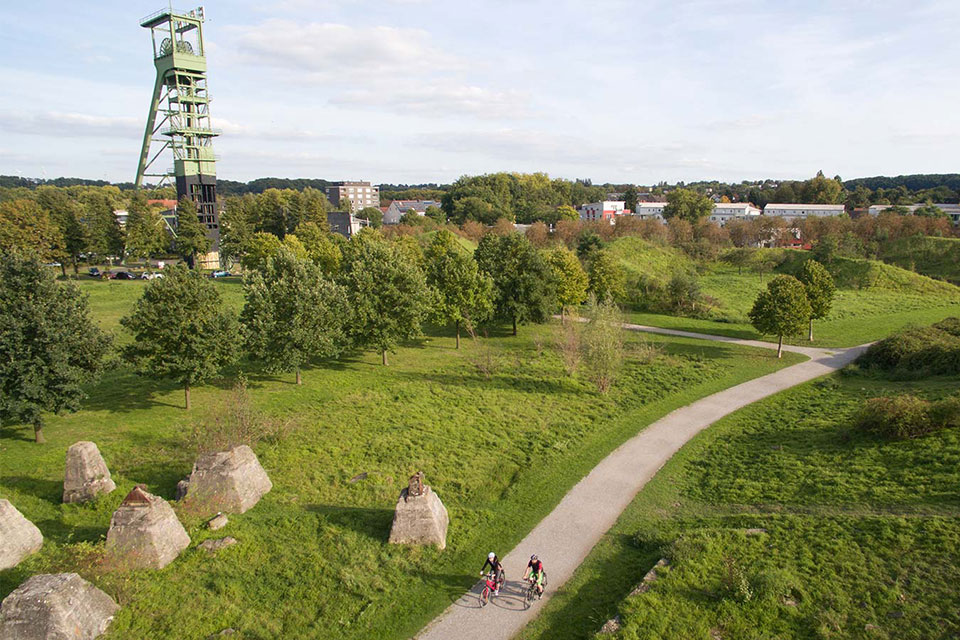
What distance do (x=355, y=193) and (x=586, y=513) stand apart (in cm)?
17620

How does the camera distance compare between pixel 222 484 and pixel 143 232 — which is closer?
pixel 222 484

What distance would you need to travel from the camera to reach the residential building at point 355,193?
176350mm

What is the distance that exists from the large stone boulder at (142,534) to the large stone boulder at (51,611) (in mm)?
1783

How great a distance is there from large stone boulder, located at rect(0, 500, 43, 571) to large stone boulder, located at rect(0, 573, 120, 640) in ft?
10.1

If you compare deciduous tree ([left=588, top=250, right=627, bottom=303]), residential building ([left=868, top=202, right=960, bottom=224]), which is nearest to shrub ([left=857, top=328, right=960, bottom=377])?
deciduous tree ([left=588, top=250, right=627, bottom=303])

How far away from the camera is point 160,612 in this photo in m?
13.8

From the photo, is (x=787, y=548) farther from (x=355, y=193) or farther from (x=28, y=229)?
(x=355, y=193)

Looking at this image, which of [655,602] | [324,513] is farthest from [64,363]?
[655,602]

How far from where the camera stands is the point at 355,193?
182 m

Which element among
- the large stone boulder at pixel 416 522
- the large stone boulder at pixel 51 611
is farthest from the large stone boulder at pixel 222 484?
the large stone boulder at pixel 416 522

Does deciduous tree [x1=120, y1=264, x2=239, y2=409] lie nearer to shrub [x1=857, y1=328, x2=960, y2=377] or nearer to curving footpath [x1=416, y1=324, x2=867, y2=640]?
curving footpath [x1=416, y1=324, x2=867, y2=640]

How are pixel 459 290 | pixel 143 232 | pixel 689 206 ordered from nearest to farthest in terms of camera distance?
1. pixel 459 290
2. pixel 143 232
3. pixel 689 206

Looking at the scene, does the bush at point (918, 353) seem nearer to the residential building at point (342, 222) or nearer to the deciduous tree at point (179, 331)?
the deciduous tree at point (179, 331)

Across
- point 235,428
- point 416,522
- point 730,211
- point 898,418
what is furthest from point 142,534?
point 730,211
